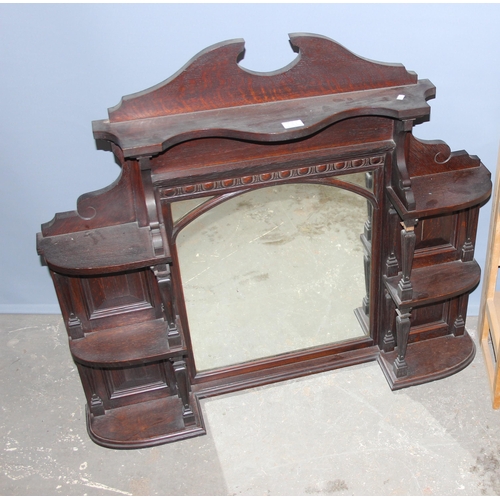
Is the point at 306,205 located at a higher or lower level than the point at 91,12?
lower

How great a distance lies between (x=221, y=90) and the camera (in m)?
2.65

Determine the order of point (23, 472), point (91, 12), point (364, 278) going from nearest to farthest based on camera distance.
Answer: point (91, 12) < point (23, 472) < point (364, 278)

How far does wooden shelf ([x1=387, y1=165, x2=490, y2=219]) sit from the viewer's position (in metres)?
2.87

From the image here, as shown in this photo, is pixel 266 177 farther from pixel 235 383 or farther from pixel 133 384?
pixel 133 384

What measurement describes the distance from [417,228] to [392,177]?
0.34m

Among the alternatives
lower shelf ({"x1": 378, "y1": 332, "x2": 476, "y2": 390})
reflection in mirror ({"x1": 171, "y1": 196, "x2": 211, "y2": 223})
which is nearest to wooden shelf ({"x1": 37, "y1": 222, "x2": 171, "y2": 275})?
reflection in mirror ({"x1": 171, "y1": 196, "x2": 211, "y2": 223})

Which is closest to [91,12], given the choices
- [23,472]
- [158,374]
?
[158,374]

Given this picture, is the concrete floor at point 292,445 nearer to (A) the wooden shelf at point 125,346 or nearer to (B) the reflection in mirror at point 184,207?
(A) the wooden shelf at point 125,346

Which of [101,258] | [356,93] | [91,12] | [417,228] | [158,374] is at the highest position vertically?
[91,12]

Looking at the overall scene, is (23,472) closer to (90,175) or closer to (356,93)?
(90,175)

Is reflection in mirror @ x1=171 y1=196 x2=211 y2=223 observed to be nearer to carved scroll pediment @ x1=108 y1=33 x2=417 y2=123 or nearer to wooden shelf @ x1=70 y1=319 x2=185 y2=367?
carved scroll pediment @ x1=108 y1=33 x2=417 y2=123

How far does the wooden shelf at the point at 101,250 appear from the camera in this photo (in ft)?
8.89

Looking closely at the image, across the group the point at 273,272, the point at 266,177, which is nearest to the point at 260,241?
the point at 273,272

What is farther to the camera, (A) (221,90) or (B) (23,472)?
(B) (23,472)
